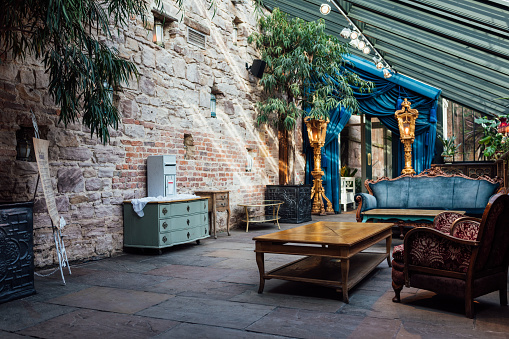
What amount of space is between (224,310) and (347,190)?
29.4 feet

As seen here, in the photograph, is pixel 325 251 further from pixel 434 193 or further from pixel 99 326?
pixel 434 193

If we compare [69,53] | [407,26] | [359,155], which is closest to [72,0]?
[69,53]

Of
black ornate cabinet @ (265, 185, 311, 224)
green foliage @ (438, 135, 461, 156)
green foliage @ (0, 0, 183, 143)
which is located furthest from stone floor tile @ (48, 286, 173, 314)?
green foliage @ (438, 135, 461, 156)

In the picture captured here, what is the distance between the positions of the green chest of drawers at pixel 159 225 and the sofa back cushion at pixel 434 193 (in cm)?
341

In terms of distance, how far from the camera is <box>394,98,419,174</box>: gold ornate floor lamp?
32.4 ft

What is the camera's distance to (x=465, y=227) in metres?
3.41

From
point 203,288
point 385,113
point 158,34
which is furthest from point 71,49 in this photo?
point 385,113

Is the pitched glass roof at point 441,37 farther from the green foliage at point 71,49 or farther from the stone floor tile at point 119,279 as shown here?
the stone floor tile at point 119,279

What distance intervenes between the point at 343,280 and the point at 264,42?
21.7 feet

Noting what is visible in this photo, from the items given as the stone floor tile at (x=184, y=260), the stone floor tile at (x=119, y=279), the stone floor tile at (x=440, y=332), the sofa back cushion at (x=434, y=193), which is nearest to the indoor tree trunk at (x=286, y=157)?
the sofa back cushion at (x=434, y=193)

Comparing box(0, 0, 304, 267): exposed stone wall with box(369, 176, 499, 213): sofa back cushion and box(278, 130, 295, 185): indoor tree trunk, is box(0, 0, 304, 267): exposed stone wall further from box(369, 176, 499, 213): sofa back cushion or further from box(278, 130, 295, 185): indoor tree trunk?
box(369, 176, 499, 213): sofa back cushion

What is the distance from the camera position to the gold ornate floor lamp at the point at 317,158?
9.77 metres

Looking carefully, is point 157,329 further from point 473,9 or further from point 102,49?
point 473,9

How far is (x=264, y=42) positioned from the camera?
8.75 meters
